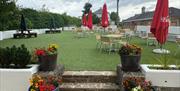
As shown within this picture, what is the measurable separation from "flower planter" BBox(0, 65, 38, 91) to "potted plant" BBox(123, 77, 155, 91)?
1.85 m

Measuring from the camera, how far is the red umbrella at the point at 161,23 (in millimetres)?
5517

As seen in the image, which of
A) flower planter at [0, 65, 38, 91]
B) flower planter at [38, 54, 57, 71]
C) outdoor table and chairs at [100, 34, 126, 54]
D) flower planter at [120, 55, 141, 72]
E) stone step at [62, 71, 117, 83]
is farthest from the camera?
outdoor table and chairs at [100, 34, 126, 54]

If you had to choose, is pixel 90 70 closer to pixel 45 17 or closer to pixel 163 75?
pixel 163 75

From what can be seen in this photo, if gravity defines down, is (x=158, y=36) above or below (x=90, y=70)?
above

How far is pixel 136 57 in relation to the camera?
5.08 meters

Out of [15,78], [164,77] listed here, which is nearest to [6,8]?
[15,78]

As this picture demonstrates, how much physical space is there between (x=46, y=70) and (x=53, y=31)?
25.3m

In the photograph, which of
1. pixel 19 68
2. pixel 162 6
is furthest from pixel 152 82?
pixel 19 68

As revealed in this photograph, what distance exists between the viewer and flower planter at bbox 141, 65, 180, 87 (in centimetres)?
480

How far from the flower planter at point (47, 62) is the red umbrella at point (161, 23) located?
2.32 m

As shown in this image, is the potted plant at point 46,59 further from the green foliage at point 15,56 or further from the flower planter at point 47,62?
the green foliage at point 15,56

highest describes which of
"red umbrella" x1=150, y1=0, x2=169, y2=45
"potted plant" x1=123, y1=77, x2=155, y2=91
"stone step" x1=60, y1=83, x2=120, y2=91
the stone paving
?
"red umbrella" x1=150, y1=0, x2=169, y2=45

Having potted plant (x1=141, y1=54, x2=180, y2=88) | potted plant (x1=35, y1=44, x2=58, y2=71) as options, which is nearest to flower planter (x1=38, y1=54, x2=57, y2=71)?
potted plant (x1=35, y1=44, x2=58, y2=71)

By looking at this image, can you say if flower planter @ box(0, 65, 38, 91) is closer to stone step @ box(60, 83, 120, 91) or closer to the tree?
stone step @ box(60, 83, 120, 91)
